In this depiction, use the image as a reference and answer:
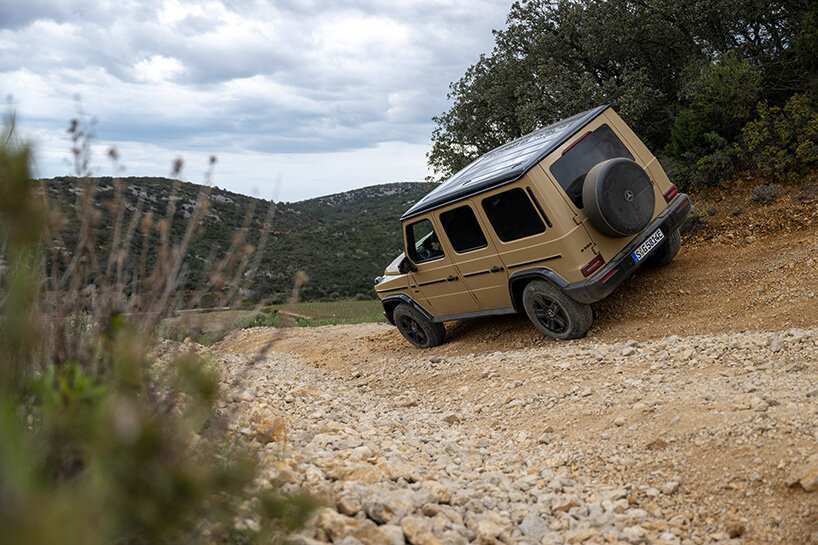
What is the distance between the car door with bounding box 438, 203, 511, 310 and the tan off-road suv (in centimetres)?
1

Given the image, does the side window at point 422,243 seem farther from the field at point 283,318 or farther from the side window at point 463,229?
the field at point 283,318

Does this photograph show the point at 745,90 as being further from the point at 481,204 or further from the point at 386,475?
the point at 386,475

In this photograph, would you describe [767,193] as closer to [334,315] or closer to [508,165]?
[508,165]

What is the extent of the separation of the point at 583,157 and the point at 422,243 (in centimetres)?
236

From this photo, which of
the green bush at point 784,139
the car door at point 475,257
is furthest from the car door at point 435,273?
the green bush at point 784,139

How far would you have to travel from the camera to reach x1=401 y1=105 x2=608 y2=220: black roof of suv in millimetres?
5948

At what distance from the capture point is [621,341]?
580 centimetres

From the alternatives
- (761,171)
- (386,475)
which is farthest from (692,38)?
(386,475)

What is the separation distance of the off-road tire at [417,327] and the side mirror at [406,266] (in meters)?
0.58

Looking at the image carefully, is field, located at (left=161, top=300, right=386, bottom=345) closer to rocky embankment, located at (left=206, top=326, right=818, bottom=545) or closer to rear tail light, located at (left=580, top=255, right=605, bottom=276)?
rocky embankment, located at (left=206, top=326, right=818, bottom=545)

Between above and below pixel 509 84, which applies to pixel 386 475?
below

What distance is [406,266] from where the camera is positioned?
7.73 meters

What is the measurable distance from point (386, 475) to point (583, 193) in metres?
3.85

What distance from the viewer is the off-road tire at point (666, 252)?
7598 millimetres
